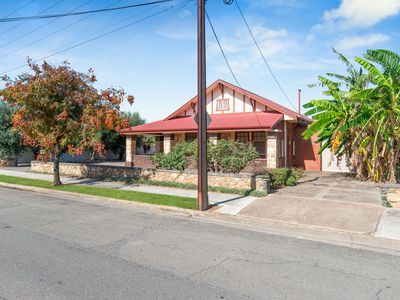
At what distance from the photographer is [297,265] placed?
5.57 meters

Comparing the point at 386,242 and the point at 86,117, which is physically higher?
the point at 86,117

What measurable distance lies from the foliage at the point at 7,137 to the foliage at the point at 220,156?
1642cm

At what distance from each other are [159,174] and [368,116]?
9848 millimetres

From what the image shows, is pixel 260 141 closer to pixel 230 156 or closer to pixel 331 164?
pixel 331 164

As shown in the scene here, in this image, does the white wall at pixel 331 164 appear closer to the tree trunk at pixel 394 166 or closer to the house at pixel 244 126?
the house at pixel 244 126

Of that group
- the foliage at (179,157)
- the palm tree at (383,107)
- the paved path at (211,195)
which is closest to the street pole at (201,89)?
the paved path at (211,195)

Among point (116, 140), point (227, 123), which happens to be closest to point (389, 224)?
point (227, 123)

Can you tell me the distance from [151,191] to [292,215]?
6.34m

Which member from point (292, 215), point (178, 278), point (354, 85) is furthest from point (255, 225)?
point (354, 85)

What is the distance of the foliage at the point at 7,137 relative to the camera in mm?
25984

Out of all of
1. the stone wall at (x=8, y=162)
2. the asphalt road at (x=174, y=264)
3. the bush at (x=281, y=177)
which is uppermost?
the stone wall at (x=8, y=162)

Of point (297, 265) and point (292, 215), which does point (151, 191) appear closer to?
point (292, 215)

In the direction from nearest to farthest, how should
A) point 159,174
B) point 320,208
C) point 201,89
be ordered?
point 201,89
point 320,208
point 159,174

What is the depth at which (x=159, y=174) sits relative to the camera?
16062 mm
